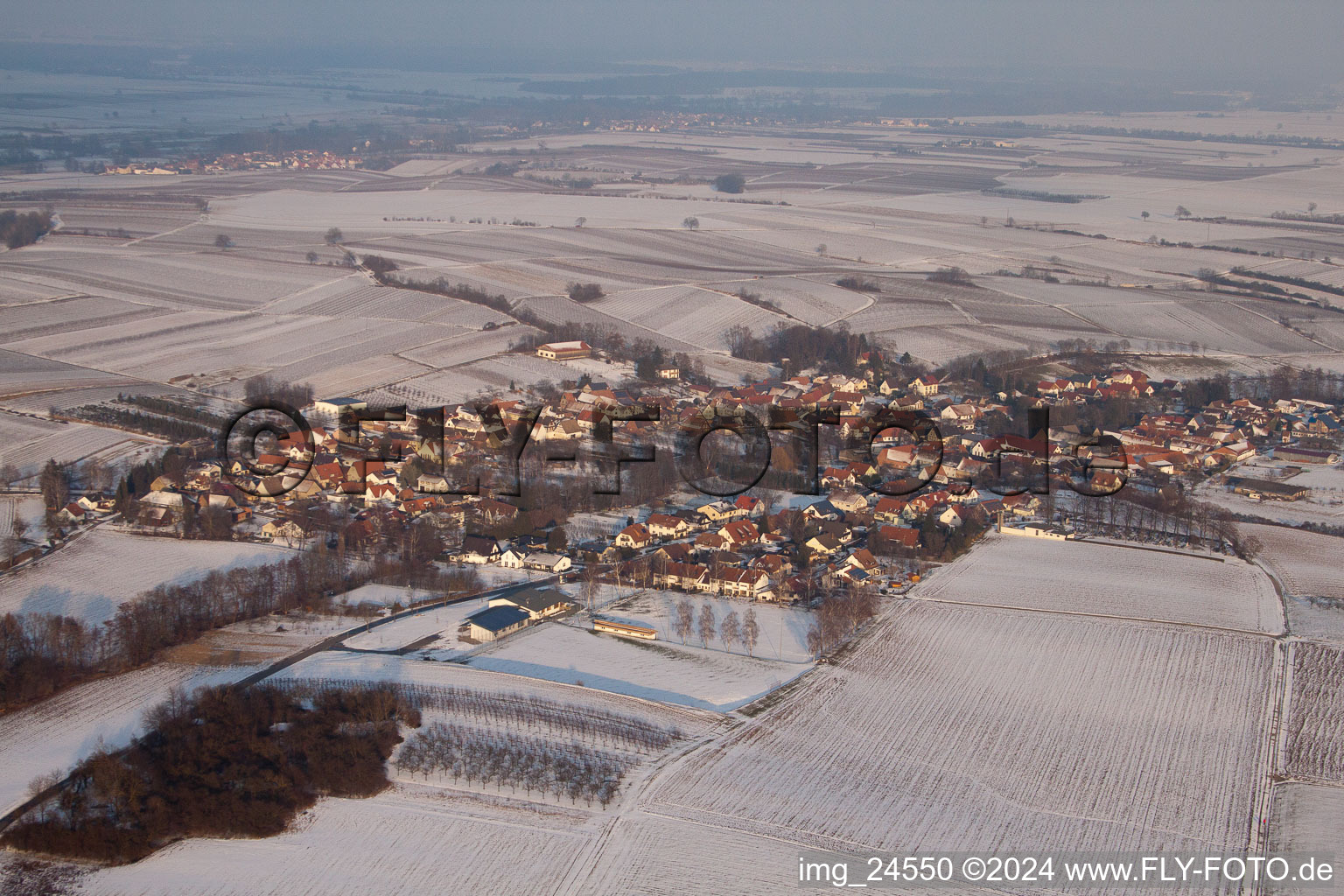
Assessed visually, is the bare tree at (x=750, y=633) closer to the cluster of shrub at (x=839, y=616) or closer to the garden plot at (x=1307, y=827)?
the cluster of shrub at (x=839, y=616)

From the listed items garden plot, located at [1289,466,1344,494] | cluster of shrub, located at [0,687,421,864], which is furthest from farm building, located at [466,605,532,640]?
garden plot, located at [1289,466,1344,494]

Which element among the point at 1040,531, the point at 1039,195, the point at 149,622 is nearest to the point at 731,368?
the point at 1040,531

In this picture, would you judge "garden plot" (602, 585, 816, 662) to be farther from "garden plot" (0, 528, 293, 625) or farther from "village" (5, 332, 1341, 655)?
"garden plot" (0, 528, 293, 625)

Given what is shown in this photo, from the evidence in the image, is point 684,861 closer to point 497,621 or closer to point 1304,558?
point 497,621

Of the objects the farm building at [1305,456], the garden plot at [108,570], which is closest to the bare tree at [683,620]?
the garden plot at [108,570]

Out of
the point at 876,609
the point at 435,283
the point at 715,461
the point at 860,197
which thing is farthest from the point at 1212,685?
the point at 860,197
